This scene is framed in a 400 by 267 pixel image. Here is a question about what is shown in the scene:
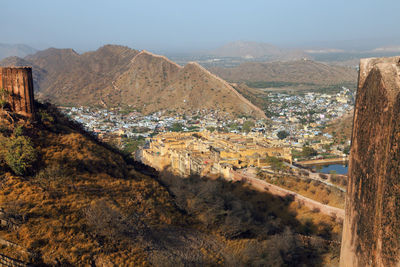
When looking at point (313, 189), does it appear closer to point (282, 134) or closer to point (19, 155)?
point (19, 155)

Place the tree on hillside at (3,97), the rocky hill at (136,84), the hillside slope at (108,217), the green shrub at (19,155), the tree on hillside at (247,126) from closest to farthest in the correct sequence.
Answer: the hillside slope at (108,217), the green shrub at (19,155), the tree on hillside at (3,97), the tree on hillside at (247,126), the rocky hill at (136,84)

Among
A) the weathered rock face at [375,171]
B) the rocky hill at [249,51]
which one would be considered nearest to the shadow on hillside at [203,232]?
the weathered rock face at [375,171]

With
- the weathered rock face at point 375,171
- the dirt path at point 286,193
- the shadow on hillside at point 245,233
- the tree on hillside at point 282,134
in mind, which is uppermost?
the weathered rock face at point 375,171

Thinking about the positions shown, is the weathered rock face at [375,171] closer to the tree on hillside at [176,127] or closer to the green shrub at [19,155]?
the green shrub at [19,155]

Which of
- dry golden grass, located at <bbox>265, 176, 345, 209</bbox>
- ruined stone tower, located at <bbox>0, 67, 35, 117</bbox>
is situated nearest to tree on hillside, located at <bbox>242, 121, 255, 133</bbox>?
dry golden grass, located at <bbox>265, 176, 345, 209</bbox>

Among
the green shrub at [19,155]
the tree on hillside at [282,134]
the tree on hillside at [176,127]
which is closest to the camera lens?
the green shrub at [19,155]

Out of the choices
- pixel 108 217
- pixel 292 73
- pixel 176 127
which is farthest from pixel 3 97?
pixel 292 73

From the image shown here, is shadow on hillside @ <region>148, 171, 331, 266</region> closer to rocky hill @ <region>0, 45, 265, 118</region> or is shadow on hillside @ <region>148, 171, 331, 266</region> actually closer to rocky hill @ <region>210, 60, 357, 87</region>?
rocky hill @ <region>0, 45, 265, 118</region>
